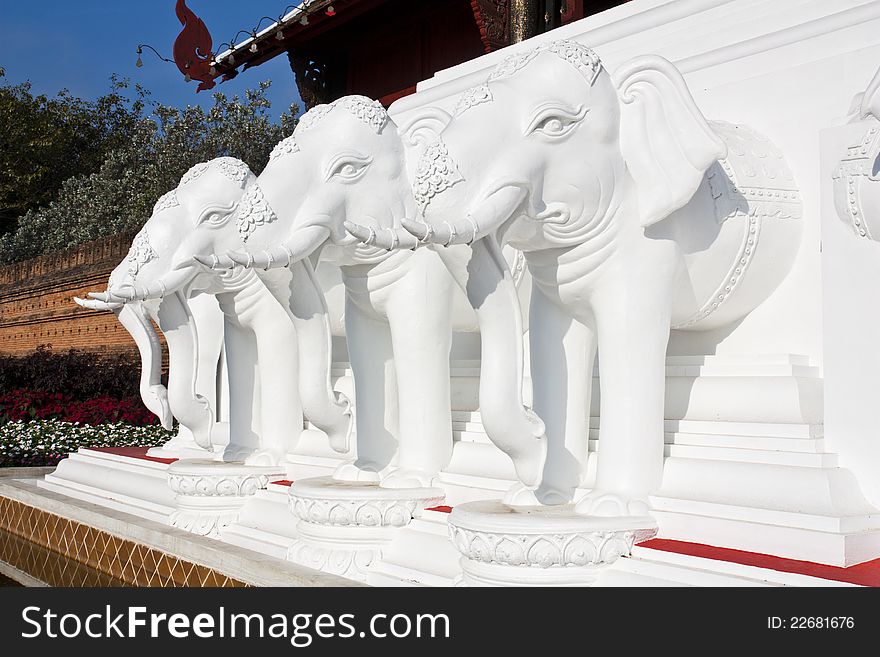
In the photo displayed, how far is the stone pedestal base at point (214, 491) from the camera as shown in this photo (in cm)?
495

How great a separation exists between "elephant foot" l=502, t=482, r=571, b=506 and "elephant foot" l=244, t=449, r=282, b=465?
2.04m

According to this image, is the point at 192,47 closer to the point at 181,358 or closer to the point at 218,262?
the point at 181,358

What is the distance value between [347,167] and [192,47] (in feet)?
24.6

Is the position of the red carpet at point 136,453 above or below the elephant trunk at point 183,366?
below

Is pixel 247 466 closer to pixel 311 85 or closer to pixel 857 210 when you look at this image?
pixel 857 210

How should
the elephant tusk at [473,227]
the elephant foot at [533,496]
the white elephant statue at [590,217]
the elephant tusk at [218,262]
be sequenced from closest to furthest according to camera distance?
the elephant tusk at [473,227] < the white elephant statue at [590,217] < the elephant foot at [533,496] < the elephant tusk at [218,262]

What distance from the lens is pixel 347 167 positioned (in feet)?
13.1

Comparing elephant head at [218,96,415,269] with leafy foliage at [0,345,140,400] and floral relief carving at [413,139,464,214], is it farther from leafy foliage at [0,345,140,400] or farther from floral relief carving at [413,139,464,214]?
leafy foliage at [0,345,140,400]

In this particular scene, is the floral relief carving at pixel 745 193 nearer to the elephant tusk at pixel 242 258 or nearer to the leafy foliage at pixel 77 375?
the elephant tusk at pixel 242 258

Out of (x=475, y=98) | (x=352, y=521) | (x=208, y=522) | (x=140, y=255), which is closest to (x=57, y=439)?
(x=140, y=255)

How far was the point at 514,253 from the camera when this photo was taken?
4.18 metres

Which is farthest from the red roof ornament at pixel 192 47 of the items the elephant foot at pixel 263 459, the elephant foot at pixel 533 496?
the elephant foot at pixel 533 496

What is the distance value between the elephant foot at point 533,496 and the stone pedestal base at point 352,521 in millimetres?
620

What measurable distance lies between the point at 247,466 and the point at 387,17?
21.5 feet
